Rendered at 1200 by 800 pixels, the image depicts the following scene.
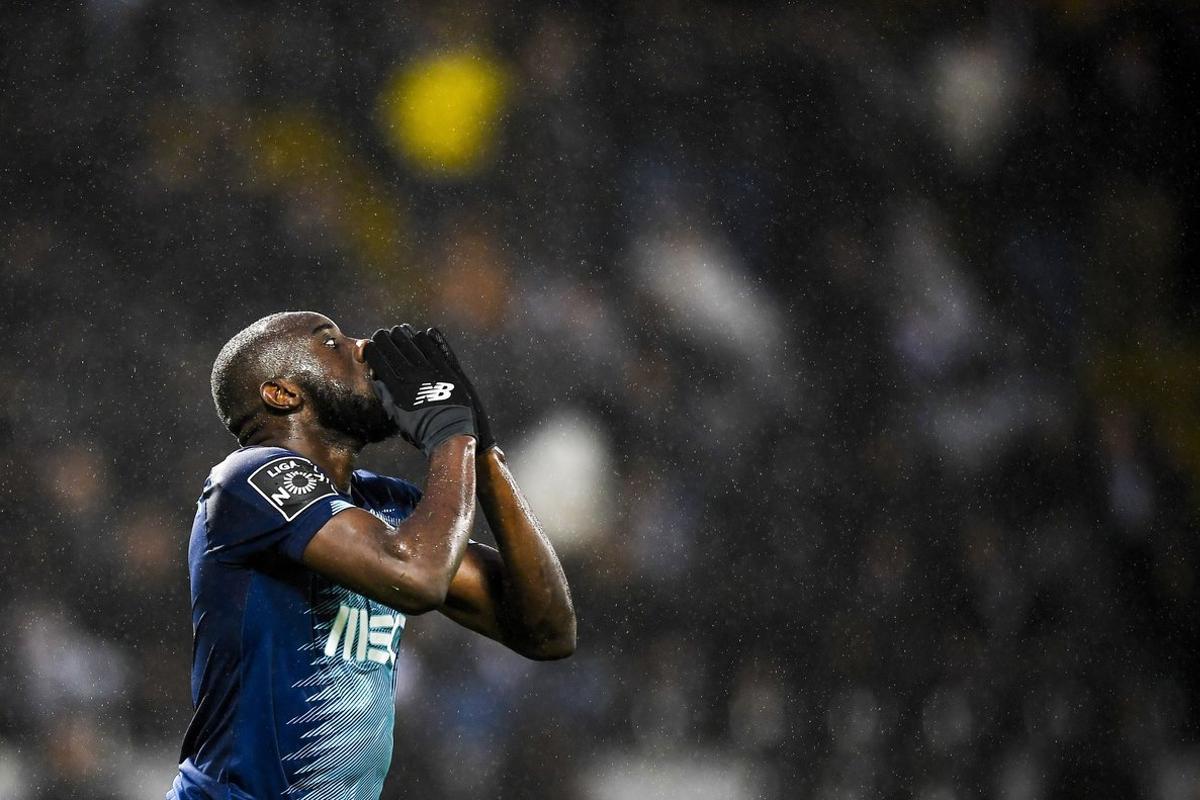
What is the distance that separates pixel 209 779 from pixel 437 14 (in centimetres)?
260

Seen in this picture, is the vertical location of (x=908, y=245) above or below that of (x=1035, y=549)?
above

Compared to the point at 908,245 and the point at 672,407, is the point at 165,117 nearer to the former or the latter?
the point at 672,407

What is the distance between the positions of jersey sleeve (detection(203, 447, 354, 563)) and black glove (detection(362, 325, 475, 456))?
14cm

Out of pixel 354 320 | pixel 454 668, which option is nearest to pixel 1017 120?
pixel 354 320

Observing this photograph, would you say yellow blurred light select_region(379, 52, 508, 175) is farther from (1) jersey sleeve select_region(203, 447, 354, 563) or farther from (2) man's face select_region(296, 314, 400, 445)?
(1) jersey sleeve select_region(203, 447, 354, 563)

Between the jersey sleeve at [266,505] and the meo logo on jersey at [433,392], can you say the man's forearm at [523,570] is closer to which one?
the meo logo on jersey at [433,392]

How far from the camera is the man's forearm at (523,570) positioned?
1.89m

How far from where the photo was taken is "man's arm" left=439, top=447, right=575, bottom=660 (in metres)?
1.90

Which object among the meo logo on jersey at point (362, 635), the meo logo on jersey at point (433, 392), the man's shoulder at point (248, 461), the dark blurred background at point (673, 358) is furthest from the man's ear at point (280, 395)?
the dark blurred background at point (673, 358)

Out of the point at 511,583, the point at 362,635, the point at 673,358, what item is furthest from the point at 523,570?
the point at 673,358

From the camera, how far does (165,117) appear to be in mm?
3404

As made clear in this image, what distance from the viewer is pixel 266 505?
5.39 feet

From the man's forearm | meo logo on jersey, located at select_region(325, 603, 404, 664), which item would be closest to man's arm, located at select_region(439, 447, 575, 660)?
the man's forearm

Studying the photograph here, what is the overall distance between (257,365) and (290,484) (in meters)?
0.30
